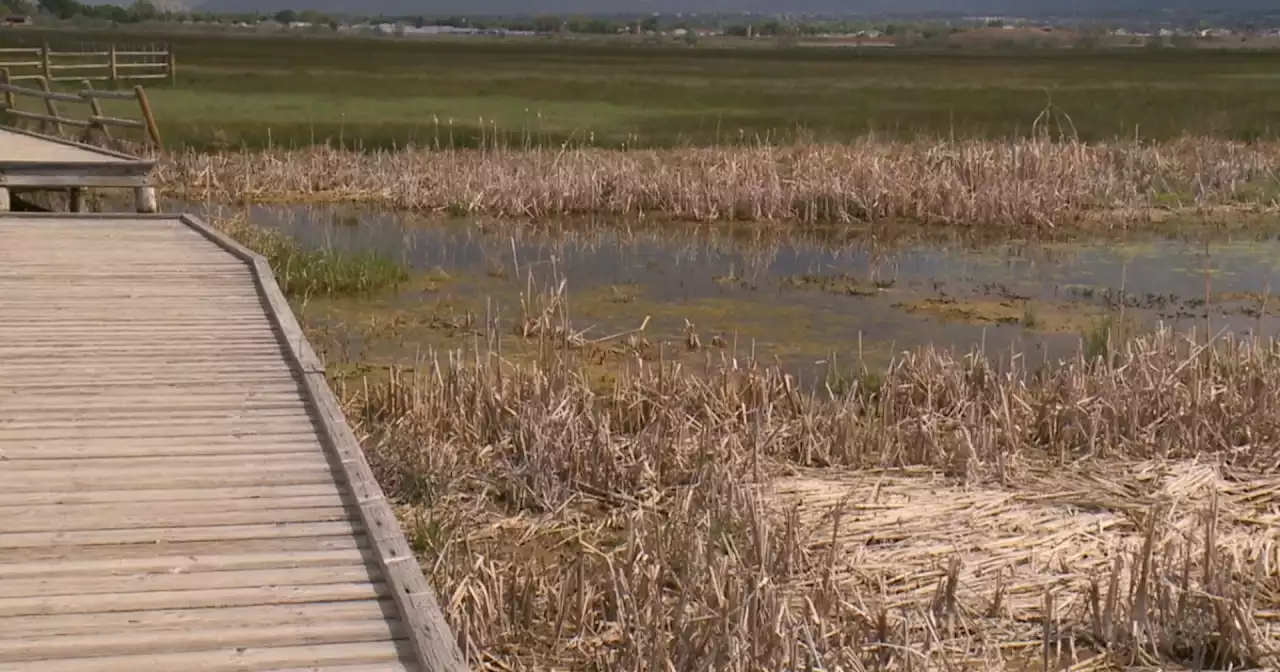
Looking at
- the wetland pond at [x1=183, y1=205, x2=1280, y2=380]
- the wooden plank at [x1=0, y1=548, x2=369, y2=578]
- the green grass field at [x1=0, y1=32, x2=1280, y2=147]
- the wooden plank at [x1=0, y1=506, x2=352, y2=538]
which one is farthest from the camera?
the green grass field at [x1=0, y1=32, x2=1280, y2=147]

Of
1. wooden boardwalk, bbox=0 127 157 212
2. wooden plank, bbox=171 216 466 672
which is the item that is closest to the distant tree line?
wooden boardwalk, bbox=0 127 157 212

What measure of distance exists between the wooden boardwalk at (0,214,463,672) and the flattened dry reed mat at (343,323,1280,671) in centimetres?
72

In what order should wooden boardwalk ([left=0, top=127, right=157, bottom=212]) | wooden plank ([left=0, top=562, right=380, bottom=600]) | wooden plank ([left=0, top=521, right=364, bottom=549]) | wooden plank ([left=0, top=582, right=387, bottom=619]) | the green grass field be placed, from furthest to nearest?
the green grass field < wooden boardwalk ([left=0, top=127, right=157, bottom=212]) < wooden plank ([left=0, top=521, right=364, bottom=549]) < wooden plank ([left=0, top=562, right=380, bottom=600]) < wooden plank ([left=0, top=582, right=387, bottom=619])

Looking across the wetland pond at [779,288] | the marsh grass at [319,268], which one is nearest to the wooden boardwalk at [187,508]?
the wetland pond at [779,288]

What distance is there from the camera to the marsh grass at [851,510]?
17.6 feet

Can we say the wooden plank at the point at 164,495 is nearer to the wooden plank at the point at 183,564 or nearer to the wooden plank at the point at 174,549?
the wooden plank at the point at 174,549

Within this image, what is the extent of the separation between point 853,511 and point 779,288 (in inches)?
288

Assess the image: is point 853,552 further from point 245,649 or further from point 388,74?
point 388,74

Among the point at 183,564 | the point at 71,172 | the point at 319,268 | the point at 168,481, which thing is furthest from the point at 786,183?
the point at 183,564

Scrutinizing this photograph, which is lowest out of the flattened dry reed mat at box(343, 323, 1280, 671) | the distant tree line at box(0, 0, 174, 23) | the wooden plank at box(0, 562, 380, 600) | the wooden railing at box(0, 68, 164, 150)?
the flattened dry reed mat at box(343, 323, 1280, 671)

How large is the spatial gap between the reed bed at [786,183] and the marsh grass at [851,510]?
8.19 metres

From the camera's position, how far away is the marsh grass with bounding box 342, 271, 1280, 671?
535cm

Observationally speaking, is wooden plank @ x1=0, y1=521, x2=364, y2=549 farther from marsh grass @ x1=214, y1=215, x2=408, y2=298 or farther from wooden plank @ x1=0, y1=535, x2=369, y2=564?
marsh grass @ x1=214, y1=215, x2=408, y2=298

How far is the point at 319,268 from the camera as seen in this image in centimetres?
1319
